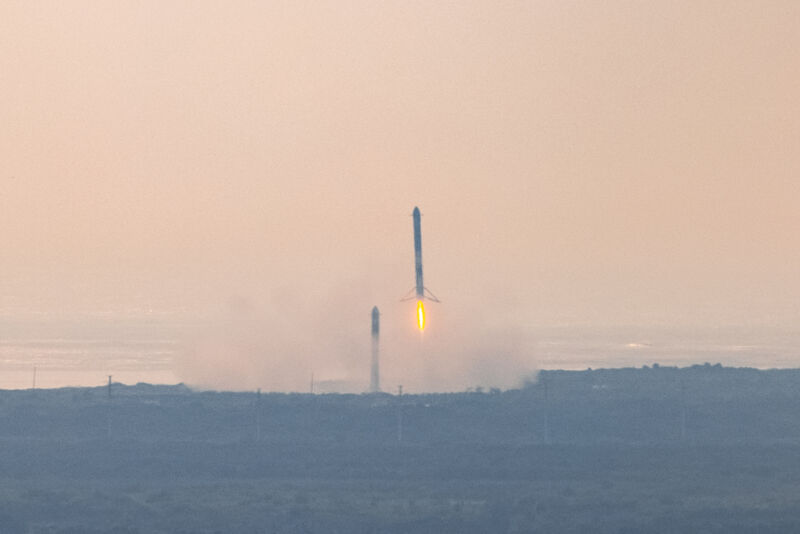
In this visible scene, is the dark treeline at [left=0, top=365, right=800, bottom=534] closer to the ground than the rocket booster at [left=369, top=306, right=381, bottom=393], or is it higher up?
closer to the ground

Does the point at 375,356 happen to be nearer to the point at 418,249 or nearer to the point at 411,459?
the point at 418,249

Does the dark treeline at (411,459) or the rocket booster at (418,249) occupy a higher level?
the rocket booster at (418,249)

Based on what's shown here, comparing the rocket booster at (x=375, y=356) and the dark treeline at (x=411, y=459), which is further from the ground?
the rocket booster at (x=375, y=356)

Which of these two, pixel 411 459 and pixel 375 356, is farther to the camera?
pixel 375 356

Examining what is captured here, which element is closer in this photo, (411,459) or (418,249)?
(411,459)

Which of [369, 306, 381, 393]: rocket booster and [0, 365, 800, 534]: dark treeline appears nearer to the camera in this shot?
[0, 365, 800, 534]: dark treeline

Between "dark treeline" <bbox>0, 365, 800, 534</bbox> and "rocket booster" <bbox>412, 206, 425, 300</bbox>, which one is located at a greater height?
"rocket booster" <bbox>412, 206, 425, 300</bbox>

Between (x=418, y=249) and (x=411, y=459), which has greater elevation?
(x=418, y=249)

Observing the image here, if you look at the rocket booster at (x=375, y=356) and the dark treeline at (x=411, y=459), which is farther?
the rocket booster at (x=375, y=356)

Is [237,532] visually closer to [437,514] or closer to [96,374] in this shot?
[437,514]

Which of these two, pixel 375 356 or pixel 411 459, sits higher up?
pixel 375 356
